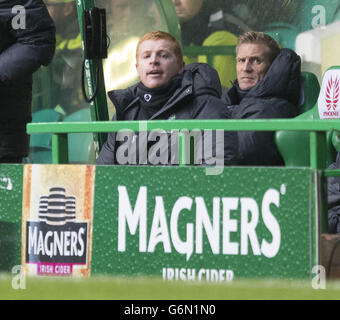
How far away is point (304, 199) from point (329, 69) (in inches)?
71.9

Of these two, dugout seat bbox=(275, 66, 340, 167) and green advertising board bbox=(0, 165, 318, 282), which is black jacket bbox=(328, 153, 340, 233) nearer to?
dugout seat bbox=(275, 66, 340, 167)

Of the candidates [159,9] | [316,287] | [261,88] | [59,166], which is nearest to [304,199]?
[316,287]

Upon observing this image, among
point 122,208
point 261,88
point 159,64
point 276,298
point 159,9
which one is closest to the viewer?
point 276,298

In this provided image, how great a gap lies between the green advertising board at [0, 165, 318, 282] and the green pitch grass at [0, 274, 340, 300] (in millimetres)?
32

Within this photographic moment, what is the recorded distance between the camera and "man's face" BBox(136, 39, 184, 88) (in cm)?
416

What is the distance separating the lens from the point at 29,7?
4.27m

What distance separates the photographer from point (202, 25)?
18.3 feet

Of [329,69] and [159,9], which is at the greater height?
[159,9]

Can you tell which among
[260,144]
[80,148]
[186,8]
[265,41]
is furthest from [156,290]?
[80,148]

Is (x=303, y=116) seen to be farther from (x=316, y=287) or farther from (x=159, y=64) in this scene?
(x=316, y=287)

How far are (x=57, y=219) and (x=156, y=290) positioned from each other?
0.50m

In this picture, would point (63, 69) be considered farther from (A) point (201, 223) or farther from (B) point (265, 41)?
(A) point (201, 223)

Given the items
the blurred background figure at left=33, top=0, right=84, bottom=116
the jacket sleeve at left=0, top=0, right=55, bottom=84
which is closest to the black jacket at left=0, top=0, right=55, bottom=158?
the jacket sleeve at left=0, top=0, right=55, bottom=84

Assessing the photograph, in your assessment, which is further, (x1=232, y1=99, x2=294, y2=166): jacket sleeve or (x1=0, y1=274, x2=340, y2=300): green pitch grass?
(x1=232, y1=99, x2=294, y2=166): jacket sleeve
